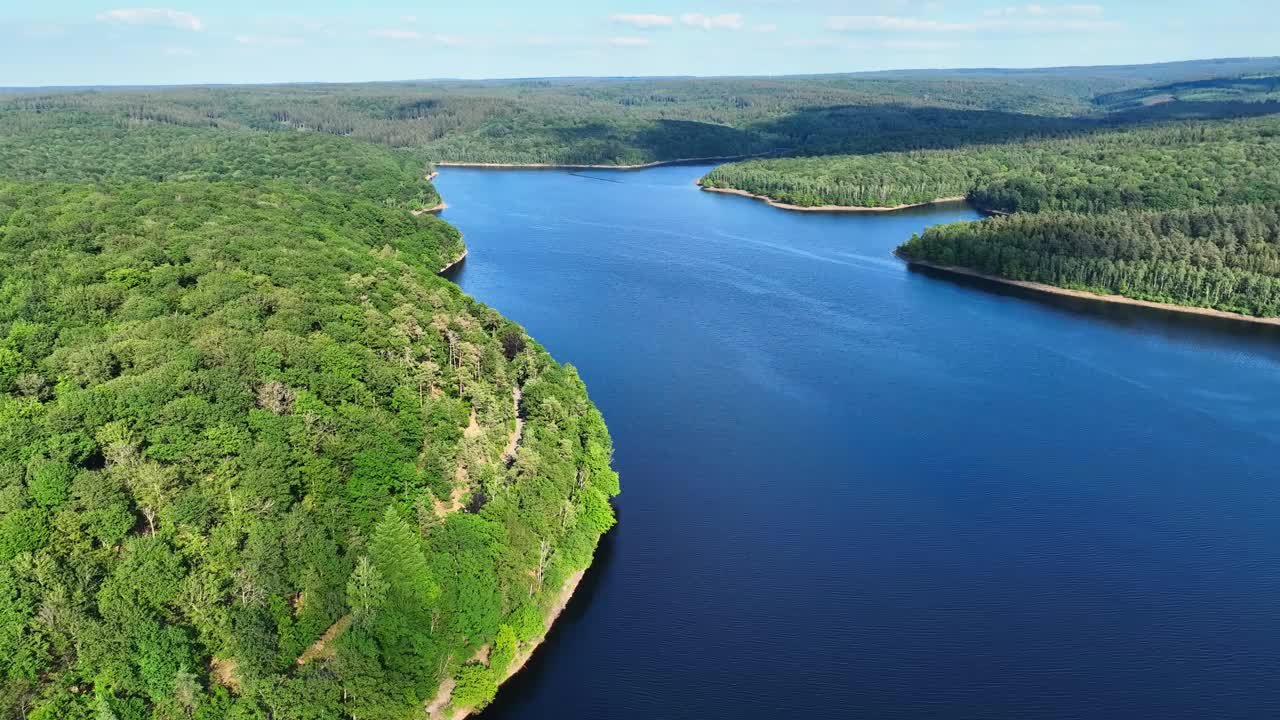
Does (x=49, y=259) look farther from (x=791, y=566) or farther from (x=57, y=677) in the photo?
(x=791, y=566)

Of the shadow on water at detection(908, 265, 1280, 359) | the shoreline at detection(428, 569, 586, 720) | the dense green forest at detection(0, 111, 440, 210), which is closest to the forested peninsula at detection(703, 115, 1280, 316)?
the shadow on water at detection(908, 265, 1280, 359)

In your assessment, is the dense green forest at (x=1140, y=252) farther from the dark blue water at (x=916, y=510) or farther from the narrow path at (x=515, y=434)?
the narrow path at (x=515, y=434)

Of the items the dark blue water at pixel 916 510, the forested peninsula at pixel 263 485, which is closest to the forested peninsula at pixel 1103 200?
the dark blue water at pixel 916 510

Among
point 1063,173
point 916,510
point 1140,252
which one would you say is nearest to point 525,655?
point 916,510

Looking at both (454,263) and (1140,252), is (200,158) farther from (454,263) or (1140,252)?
(1140,252)

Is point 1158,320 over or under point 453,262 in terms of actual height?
under

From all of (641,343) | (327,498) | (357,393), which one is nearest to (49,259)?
(357,393)
